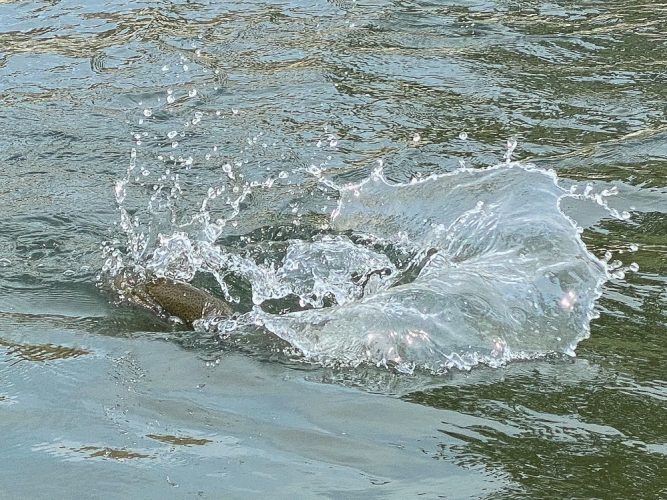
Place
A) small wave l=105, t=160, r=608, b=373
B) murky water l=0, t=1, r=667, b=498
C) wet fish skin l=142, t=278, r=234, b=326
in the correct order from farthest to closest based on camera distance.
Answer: wet fish skin l=142, t=278, r=234, b=326 → small wave l=105, t=160, r=608, b=373 → murky water l=0, t=1, r=667, b=498

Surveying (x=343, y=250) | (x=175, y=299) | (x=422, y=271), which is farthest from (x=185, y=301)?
(x=422, y=271)

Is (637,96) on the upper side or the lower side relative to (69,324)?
upper

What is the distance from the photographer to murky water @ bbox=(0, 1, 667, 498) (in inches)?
132

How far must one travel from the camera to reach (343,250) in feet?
16.8

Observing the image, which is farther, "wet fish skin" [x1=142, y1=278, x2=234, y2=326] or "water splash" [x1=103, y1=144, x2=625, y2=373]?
"wet fish skin" [x1=142, y1=278, x2=234, y2=326]

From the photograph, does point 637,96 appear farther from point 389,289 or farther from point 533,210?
point 389,289

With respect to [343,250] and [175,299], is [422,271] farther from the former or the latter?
[175,299]

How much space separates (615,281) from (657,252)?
40cm

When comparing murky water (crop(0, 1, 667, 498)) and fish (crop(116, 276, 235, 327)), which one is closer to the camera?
murky water (crop(0, 1, 667, 498))

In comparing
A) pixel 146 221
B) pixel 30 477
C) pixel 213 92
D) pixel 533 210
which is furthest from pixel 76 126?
pixel 30 477

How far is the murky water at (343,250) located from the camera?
335 centimetres

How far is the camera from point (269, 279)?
4848 millimetres

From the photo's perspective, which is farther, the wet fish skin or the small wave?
the wet fish skin

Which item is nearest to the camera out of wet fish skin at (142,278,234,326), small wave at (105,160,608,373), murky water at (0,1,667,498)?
murky water at (0,1,667,498)
